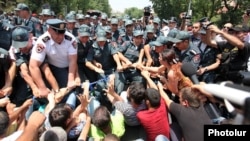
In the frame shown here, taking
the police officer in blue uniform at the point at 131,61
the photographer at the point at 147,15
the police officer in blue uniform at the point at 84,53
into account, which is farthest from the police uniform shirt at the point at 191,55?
the photographer at the point at 147,15

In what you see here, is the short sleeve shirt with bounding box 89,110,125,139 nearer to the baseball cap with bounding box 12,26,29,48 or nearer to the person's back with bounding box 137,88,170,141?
the person's back with bounding box 137,88,170,141

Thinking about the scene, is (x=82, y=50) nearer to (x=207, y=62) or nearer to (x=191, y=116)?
(x=207, y=62)

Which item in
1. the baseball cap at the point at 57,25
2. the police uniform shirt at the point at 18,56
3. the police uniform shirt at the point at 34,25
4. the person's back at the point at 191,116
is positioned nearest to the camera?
the person's back at the point at 191,116

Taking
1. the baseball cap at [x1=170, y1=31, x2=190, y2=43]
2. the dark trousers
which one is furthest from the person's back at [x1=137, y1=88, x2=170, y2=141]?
the baseball cap at [x1=170, y1=31, x2=190, y2=43]

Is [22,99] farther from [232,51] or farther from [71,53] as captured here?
[232,51]

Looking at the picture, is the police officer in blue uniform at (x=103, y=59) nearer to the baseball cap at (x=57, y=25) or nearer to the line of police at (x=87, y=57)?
the line of police at (x=87, y=57)

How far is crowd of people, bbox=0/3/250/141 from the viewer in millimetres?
3104

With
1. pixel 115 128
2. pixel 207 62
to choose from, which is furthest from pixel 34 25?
pixel 115 128

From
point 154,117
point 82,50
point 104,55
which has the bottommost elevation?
point 154,117

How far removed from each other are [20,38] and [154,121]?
195 centimetres

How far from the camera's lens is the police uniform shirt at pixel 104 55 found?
5069 mm

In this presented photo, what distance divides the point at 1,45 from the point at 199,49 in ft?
10.4

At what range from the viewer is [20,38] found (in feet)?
12.7

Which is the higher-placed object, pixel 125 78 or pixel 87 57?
pixel 87 57
